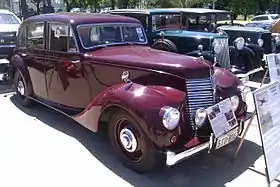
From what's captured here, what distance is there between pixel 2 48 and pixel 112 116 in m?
7.36

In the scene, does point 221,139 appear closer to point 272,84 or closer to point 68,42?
point 272,84

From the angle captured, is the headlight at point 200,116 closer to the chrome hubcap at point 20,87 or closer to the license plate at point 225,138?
the license plate at point 225,138

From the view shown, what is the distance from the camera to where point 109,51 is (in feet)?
15.8

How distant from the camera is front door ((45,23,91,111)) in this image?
16.1ft

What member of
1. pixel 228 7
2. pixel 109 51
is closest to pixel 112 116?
pixel 109 51

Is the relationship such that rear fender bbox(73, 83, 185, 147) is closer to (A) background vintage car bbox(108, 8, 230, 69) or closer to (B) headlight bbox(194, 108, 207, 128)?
(B) headlight bbox(194, 108, 207, 128)

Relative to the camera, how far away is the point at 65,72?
5.10 meters

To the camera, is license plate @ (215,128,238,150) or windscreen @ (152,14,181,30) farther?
windscreen @ (152,14,181,30)

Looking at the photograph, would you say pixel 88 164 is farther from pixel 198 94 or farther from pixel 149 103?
pixel 198 94

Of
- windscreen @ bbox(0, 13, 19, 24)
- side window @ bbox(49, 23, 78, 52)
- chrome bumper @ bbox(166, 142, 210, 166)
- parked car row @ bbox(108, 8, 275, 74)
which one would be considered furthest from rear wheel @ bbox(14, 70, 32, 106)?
windscreen @ bbox(0, 13, 19, 24)

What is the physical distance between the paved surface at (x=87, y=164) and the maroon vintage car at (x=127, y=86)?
0.25m

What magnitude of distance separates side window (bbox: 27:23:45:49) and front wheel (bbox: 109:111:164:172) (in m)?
2.33

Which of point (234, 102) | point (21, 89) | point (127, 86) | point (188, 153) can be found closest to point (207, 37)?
point (234, 102)

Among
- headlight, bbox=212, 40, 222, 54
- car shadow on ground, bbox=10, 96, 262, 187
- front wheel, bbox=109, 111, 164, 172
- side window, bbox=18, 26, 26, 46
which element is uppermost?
side window, bbox=18, 26, 26, 46
